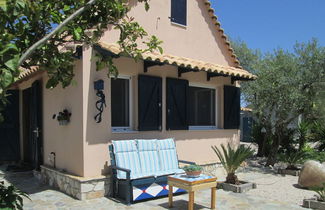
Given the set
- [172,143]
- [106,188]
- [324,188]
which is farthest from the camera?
[172,143]

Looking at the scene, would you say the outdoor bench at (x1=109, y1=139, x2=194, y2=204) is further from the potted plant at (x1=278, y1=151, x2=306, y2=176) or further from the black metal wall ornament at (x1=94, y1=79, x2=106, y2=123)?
the potted plant at (x1=278, y1=151, x2=306, y2=176)

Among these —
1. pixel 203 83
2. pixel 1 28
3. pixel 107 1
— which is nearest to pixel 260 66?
pixel 203 83

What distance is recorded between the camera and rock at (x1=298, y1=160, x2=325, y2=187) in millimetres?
7512

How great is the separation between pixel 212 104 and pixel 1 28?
7935mm

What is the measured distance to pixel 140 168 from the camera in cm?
672

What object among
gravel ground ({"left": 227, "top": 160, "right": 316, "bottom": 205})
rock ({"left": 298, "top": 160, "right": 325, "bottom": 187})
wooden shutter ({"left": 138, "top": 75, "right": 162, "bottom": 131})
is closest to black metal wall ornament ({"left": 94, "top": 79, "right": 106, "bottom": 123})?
wooden shutter ({"left": 138, "top": 75, "right": 162, "bottom": 131})

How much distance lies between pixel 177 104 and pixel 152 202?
2.85 m

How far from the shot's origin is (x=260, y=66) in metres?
9.87

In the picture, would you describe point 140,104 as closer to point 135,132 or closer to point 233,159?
point 135,132

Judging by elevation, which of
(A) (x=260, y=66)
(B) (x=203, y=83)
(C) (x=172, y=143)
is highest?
(A) (x=260, y=66)

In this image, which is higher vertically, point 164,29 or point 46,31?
point 164,29

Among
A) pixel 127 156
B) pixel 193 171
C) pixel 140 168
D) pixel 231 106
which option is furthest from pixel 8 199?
pixel 231 106

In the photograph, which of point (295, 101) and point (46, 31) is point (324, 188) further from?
point (46, 31)

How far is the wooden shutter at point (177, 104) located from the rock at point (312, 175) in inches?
126
